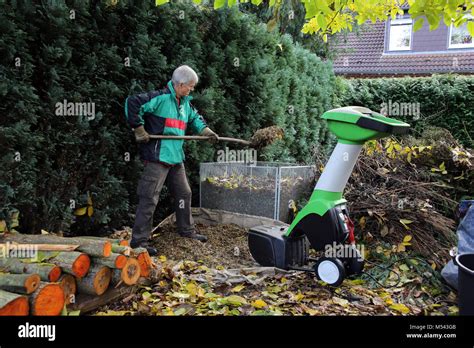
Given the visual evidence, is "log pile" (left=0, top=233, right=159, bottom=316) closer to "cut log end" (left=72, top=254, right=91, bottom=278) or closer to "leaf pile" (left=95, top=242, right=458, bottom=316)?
"cut log end" (left=72, top=254, right=91, bottom=278)

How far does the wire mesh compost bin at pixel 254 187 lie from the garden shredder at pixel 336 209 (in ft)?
4.34

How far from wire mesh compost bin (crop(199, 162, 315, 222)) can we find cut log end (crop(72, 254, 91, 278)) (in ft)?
8.68

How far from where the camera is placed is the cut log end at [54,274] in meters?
2.80

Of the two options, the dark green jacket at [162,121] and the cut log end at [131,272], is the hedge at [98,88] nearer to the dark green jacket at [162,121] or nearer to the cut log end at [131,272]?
the dark green jacket at [162,121]

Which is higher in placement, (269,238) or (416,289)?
(269,238)

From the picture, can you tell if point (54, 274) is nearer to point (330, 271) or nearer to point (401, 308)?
point (330, 271)

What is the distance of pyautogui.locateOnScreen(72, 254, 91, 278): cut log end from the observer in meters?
2.92

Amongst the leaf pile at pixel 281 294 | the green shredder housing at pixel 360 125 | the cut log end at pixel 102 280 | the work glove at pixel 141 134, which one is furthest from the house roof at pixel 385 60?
the cut log end at pixel 102 280

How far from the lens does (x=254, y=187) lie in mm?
5387

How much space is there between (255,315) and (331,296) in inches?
33.9

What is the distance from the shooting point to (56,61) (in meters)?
4.26
